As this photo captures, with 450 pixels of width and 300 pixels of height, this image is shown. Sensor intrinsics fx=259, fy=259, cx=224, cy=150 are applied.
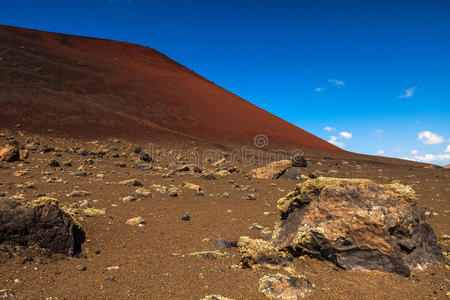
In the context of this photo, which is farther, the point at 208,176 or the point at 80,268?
the point at 208,176

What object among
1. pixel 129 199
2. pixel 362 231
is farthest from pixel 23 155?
pixel 362 231

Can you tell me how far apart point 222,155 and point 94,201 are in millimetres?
11771

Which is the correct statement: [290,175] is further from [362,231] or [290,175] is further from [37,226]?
[37,226]

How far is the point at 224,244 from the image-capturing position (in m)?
4.02

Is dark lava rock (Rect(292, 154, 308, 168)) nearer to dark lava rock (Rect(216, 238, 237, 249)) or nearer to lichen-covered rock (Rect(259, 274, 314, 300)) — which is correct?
dark lava rock (Rect(216, 238, 237, 249))

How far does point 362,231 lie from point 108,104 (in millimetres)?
22664

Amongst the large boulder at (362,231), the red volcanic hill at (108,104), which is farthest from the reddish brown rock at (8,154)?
the large boulder at (362,231)

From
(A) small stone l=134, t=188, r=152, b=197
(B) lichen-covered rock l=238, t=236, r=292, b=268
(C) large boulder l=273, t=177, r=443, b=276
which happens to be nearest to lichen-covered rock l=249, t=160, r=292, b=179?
(A) small stone l=134, t=188, r=152, b=197

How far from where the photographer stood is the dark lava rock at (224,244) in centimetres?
399

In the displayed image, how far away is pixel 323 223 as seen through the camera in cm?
364

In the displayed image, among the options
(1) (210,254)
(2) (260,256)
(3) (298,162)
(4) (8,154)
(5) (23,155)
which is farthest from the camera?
(3) (298,162)

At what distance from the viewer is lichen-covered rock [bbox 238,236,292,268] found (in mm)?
3381

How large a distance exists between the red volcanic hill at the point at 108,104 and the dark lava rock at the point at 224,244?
15537 mm

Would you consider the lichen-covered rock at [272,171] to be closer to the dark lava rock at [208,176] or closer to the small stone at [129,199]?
the dark lava rock at [208,176]
